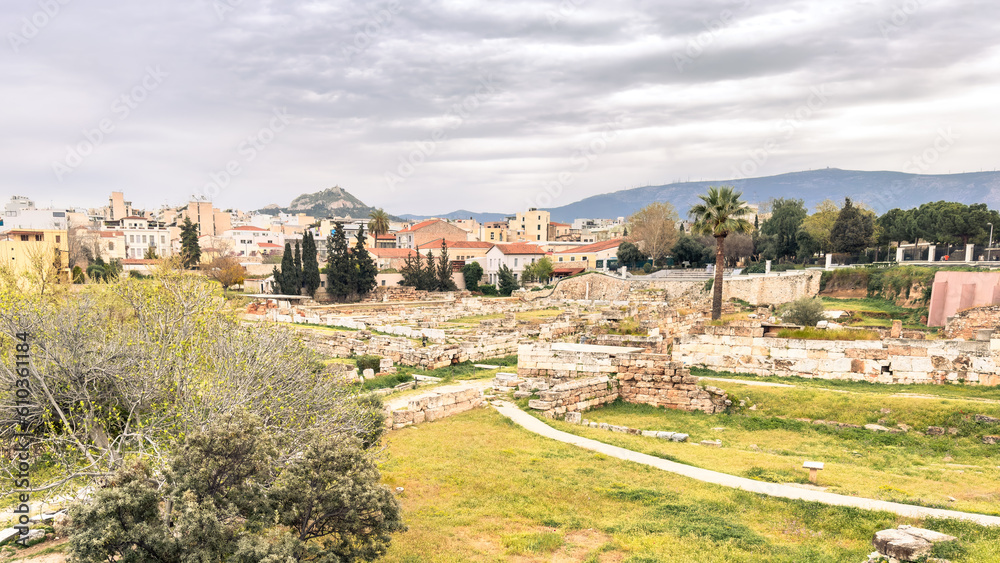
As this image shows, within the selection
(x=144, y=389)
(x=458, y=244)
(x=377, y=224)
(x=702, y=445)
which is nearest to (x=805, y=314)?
(x=702, y=445)

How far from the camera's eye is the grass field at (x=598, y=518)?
24.1ft

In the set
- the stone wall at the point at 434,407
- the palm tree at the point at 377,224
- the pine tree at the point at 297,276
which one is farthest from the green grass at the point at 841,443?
the palm tree at the point at 377,224

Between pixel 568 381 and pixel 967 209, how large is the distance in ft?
158

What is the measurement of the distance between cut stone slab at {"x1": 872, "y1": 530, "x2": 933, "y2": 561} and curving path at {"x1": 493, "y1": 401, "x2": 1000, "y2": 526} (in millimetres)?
1040

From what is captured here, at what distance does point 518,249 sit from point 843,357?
64.7 meters

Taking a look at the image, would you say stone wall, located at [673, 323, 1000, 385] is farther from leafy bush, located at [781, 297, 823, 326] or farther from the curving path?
the curving path

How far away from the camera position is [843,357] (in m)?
18.6

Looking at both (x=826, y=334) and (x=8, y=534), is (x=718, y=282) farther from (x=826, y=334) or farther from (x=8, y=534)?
(x=8, y=534)

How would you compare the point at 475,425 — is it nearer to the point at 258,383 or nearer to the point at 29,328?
the point at 258,383

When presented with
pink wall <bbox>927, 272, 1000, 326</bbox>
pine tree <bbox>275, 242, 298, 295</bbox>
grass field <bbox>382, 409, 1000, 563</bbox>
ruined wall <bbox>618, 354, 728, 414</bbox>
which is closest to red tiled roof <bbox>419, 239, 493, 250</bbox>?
pine tree <bbox>275, 242, 298, 295</bbox>

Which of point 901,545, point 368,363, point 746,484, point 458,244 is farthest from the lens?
point 458,244

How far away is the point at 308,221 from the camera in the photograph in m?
150

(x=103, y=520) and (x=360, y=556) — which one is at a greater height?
(x=103, y=520)

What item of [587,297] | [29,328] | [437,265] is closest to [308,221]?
[437,265]
